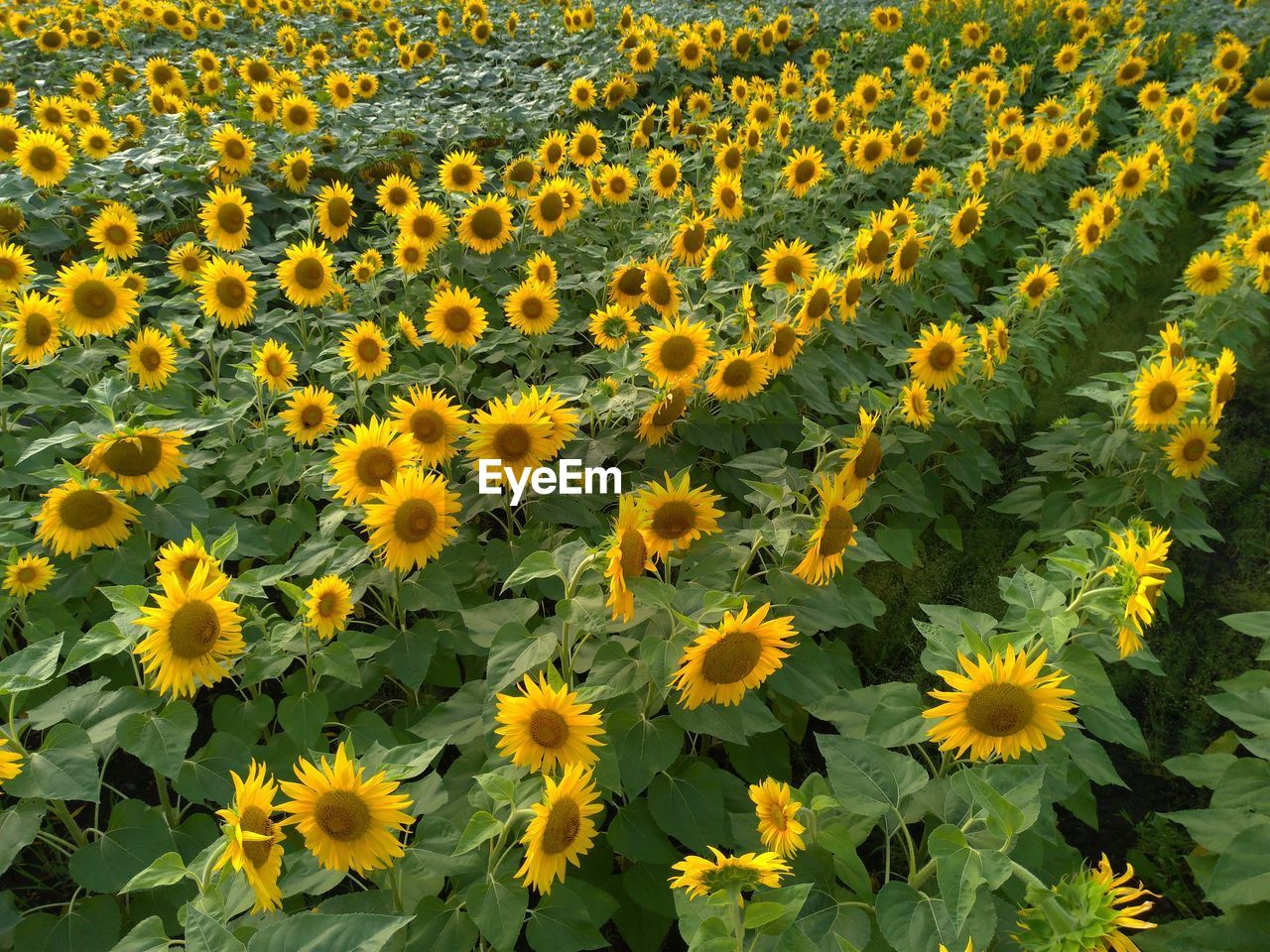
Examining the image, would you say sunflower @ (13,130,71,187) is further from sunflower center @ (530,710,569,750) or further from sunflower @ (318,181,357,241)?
sunflower center @ (530,710,569,750)

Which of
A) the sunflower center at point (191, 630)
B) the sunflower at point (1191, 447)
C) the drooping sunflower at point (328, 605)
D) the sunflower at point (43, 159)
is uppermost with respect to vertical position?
the sunflower at point (43, 159)

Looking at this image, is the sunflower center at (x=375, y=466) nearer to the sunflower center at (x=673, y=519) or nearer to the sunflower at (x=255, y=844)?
the sunflower center at (x=673, y=519)

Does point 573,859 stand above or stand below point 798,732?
above

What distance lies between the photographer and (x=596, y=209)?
17.3ft

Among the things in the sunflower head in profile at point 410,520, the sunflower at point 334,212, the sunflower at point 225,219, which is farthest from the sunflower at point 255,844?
the sunflower at point 334,212

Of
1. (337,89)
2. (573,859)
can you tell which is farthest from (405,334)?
(337,89)

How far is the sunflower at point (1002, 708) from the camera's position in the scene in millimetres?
1628

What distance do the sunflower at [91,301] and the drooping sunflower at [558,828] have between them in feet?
9.81

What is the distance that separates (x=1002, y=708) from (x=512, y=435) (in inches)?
63.8

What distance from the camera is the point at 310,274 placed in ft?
12.9

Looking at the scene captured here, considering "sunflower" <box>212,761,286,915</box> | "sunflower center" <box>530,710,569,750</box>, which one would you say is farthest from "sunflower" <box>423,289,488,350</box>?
"sunflower" <box>212,761,286,915</box>

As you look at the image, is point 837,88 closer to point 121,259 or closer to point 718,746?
point 121,259

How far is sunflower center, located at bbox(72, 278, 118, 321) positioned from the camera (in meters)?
3.30

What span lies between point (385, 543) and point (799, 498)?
1.25 meters
